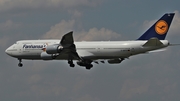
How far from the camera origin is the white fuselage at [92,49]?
245ft

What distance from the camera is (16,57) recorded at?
3359 inches

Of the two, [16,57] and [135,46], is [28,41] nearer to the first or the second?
[16,57]

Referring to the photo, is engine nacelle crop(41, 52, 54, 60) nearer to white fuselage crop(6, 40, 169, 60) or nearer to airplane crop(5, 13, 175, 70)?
airplane crop(5, 13, 175, 70)

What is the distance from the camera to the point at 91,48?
79.5 metres

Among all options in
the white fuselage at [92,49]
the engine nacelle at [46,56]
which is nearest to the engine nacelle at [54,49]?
the engine nacelle at [46,56]

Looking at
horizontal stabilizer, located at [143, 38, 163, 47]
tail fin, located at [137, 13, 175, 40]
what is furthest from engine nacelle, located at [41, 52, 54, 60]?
horizontal stabilizer, located at [143, 38, 163, 47]

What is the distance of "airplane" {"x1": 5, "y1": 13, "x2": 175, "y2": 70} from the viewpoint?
73938 millimetres

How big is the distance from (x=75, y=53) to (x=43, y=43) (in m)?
7.25

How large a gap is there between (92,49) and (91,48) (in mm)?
291

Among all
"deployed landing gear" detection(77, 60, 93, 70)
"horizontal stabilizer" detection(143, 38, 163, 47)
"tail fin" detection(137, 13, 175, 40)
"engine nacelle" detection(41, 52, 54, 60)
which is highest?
"tail fin" detection(137, 13, 175, 40)

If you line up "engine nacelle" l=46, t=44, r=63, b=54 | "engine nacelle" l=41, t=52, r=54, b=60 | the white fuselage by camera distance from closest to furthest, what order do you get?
"engine nacelle" l=46, t=44, r=63, b=54
the white fuselage
"engine nacelle" l=41, t=52, r=54, b=60

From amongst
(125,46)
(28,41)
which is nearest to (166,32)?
(125,46)

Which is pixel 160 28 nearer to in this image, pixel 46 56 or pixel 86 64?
pixel 86 64

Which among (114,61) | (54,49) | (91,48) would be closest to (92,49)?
(91,48)
